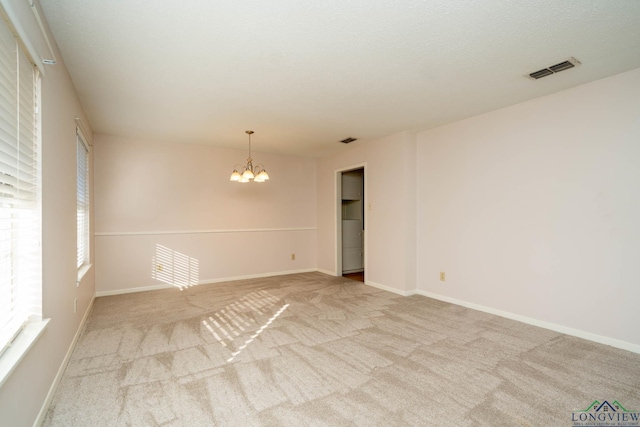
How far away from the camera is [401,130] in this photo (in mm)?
4473

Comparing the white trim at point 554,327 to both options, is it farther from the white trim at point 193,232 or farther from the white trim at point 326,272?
the white trim at point 193,232

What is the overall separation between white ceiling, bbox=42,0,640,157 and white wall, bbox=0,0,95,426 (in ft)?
1.11

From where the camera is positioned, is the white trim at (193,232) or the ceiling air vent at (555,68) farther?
the white trim at (193,232)

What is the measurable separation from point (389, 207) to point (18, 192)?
4.17 metres

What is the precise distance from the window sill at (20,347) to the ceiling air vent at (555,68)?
4.06 m

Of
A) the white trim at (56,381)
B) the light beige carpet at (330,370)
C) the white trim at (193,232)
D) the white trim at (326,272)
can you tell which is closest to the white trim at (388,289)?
the light beige carpet at (330,370)

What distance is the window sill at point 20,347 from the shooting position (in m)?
1.33

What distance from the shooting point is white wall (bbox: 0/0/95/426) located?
1.54 meters

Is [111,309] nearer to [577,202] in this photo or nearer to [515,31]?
[515,31]

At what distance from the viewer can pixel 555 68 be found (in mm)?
2617

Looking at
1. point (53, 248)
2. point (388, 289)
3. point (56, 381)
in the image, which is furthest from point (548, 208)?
point (56, 381)

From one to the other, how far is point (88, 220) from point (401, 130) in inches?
176

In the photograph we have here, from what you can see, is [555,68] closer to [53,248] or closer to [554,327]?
[554,327]

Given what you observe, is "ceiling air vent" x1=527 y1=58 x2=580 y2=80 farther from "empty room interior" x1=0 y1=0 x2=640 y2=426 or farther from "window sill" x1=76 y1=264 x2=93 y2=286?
"window sill" x1=76 y1=264 x2=93 y2=286
